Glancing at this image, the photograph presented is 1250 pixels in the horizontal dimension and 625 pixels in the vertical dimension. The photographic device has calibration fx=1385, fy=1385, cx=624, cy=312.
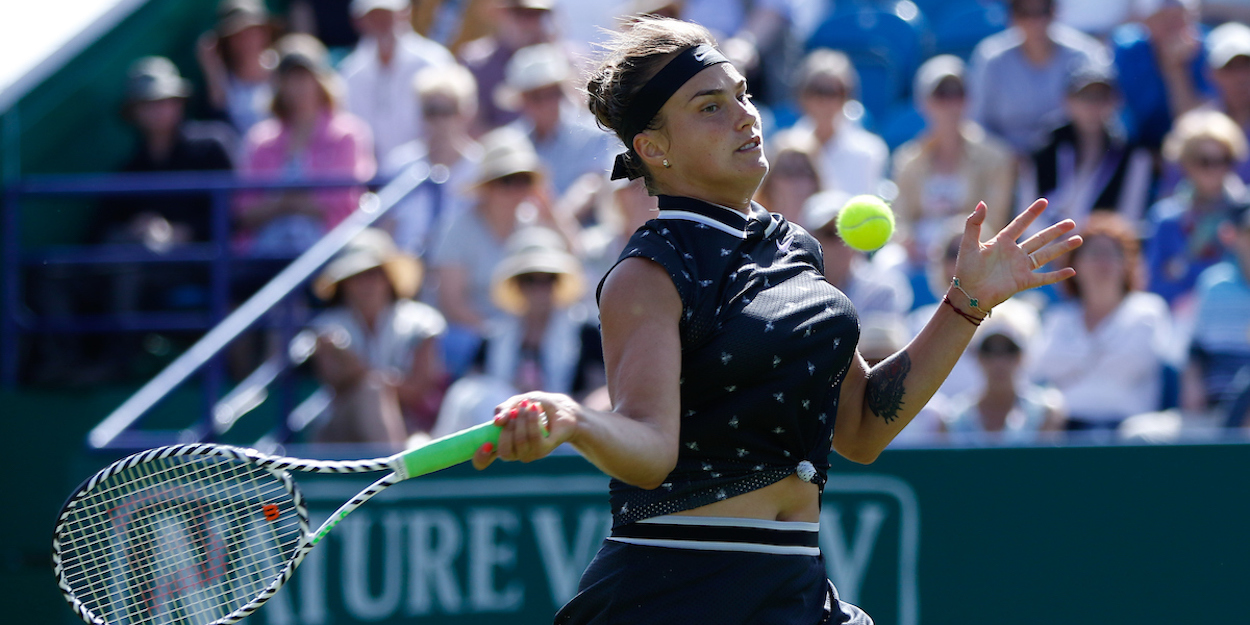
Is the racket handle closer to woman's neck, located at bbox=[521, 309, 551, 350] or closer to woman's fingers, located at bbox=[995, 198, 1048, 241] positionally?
woman's fingers, located at bbox=[995, 198, 1048, 241]

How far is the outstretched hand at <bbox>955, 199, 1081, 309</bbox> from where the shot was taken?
103 inches

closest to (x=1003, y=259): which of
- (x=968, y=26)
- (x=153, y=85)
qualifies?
(x=153, y=85)

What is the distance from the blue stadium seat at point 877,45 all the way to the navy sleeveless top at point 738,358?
6.62m

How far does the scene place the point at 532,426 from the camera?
84.0 inches

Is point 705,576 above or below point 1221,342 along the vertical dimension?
above

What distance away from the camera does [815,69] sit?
7207 millimetres

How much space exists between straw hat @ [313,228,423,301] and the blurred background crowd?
1cm

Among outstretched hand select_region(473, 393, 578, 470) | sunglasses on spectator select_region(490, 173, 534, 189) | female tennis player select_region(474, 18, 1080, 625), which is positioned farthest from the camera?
sunglasses on spectator select_region(490, 173, 534, 189)

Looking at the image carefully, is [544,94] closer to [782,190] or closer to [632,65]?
[782,190]

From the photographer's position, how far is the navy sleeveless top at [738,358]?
2393mm

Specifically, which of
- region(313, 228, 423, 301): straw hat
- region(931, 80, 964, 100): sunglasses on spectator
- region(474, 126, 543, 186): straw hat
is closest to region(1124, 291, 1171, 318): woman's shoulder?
region(931, 80, 964, 100): sunglasses on spectator

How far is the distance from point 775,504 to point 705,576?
0.59ft

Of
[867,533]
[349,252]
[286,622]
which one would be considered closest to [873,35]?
[349,252]

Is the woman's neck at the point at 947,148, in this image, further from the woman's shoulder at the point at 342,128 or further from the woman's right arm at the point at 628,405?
the woman's right arm at the point at 628,405
